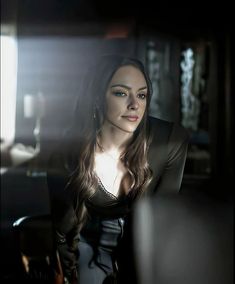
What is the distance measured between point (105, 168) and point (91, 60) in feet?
0.85

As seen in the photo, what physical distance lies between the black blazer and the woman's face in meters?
0.05

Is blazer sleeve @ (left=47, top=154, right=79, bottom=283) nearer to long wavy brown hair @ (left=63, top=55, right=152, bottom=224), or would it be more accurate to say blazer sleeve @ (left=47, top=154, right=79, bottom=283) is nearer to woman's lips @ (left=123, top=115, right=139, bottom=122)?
long wavy brown hair @ (left=63, top=55, right=152, bottom=224)

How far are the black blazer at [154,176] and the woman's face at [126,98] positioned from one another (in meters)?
0.05

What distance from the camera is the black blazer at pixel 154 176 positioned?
972 mm

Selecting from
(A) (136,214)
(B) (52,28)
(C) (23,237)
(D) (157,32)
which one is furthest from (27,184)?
(D) (157,32)

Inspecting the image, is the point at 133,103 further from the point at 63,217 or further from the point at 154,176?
the point at 63,217

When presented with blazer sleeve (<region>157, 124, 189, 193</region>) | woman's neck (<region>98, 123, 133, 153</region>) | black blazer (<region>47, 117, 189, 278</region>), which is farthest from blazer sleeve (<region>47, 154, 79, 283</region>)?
blazer sleeve (<region>157, 124, 189, 193</region>)

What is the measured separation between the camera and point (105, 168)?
965 millimetres

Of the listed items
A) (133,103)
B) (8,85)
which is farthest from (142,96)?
(8,85)

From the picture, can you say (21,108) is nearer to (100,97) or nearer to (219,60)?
(100,97)

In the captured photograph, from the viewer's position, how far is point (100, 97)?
937 millimetres

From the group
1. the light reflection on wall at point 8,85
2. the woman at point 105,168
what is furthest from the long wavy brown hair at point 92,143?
the light reflection on wall at point 8,85

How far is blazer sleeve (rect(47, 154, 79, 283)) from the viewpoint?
0.97 meters

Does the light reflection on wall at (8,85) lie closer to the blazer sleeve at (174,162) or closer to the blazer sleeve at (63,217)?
the blazer sleeve at (63,217)
